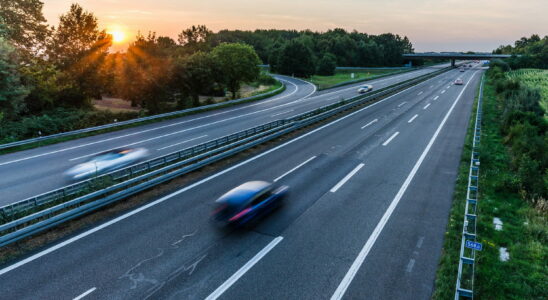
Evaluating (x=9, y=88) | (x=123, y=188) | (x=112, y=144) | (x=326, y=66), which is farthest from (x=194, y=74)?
(x=326, y=66)

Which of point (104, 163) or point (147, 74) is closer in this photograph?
point (104, 163)

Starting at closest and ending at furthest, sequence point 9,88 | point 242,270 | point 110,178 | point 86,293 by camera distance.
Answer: point 86,293, point 242,270, point 110,178, point 9,88

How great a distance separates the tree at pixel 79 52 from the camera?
3666 cm

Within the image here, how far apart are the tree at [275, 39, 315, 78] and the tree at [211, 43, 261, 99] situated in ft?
133

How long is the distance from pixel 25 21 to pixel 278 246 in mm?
47419

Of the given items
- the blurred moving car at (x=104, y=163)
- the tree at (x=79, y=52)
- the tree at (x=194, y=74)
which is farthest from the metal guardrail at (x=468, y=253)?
A: the tree at (x=79, y=52)

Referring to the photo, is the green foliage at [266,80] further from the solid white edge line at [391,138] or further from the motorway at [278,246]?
the motorway at [278,246]

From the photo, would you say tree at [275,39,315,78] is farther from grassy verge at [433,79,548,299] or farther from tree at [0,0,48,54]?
grassy verge at [433,79,548,299]

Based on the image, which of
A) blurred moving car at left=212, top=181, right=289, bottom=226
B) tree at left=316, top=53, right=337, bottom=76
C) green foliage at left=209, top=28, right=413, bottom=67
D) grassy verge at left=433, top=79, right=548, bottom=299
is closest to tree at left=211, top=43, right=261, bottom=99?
blurred moving car at left=212, top=181, right=289, bottom=226

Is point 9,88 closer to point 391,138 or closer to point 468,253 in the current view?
point 391,138

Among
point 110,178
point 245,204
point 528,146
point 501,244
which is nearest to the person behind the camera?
point 501,244

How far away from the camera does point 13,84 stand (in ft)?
87.7

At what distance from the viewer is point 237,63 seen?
51.5m

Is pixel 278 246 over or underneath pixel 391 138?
underneath
